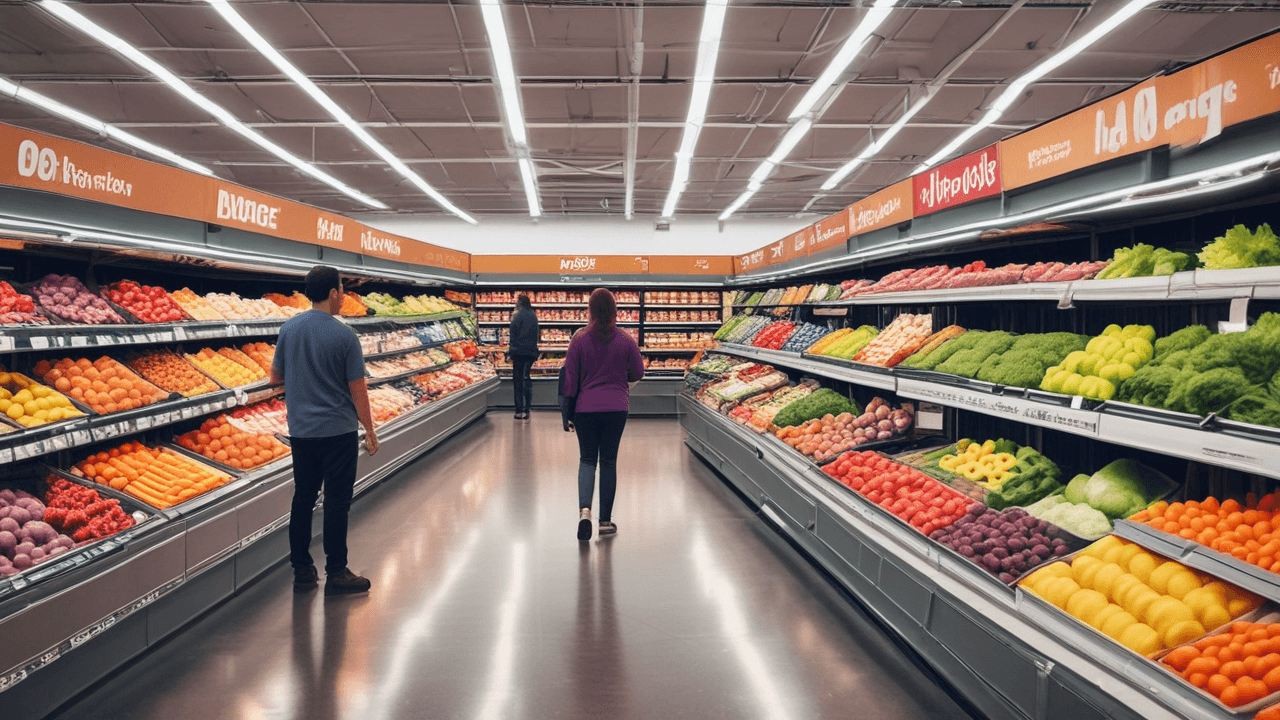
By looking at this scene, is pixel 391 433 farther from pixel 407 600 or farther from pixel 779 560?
pixel 779 560

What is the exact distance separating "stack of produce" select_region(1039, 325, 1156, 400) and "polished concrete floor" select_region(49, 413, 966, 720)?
4.33ft

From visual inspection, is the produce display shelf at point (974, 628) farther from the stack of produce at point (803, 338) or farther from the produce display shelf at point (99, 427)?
the produce display shelf at point (99, 427)

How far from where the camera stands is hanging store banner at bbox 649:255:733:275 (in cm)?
1462

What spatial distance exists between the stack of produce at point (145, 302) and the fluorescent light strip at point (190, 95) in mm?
3428

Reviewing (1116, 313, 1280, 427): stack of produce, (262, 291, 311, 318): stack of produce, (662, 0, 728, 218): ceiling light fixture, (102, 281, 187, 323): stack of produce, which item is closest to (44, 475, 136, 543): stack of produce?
(102, 281, 187, 323): stack of produce

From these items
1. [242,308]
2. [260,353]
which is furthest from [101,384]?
[260,353]

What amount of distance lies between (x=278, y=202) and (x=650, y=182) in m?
10.1

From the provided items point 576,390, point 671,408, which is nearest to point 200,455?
point 576,390

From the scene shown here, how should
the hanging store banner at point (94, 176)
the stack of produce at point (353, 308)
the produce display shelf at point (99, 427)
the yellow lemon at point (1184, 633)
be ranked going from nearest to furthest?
the yellow lemon at point (1184, 633), the produce display shelf at point (99, 427), the hanging store banner at point (94, 176), the stack of produce at point (353, 308)

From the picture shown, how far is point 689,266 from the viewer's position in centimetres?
1461

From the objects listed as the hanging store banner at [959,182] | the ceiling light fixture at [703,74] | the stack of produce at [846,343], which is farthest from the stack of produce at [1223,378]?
the ceiling light fixture at [703,74]

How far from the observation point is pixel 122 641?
131 inches

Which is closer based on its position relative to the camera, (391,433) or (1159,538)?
(1159,538)

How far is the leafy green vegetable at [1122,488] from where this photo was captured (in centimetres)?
307
